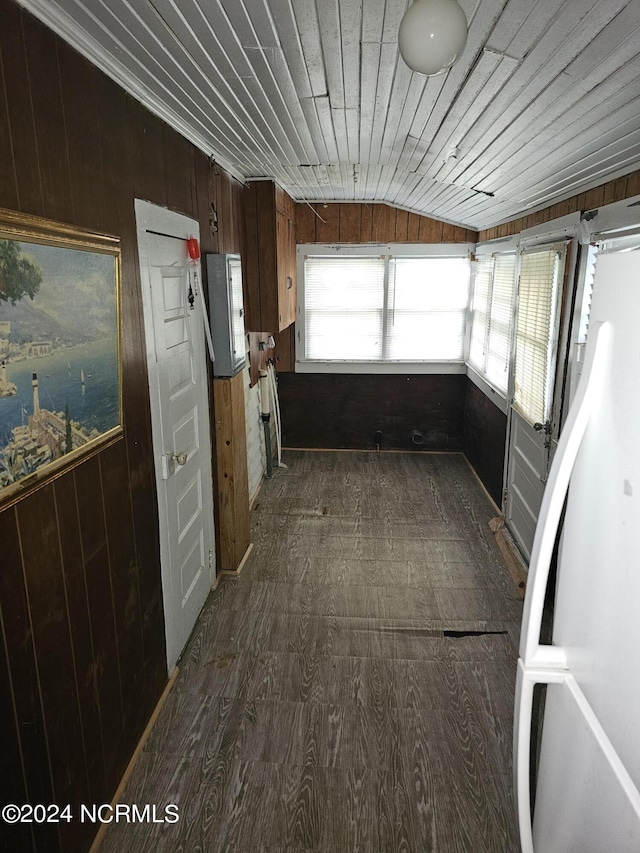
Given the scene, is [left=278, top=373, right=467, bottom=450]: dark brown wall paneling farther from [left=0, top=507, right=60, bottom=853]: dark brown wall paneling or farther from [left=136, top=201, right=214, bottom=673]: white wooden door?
[left=0, top=507, right=60, bottom=853]: dark brown wall paneling

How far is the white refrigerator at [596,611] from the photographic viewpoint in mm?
861

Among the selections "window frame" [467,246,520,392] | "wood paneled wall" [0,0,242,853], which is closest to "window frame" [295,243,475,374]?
"window frame" [467,246,520,392]

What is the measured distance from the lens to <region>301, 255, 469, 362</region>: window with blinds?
17.8 ft

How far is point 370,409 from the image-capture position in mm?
5773

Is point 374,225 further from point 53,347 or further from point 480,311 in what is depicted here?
point 53,347

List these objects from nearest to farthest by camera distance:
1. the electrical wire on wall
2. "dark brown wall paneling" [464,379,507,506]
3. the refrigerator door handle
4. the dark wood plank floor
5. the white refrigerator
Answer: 1. the white refrigerator
2. the refrigerator door handle
3. the dark wood plank floor
4. "dark brown wall paneling" [464,379,507,506]
5. the electrical wire on wall

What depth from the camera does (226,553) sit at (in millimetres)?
3416

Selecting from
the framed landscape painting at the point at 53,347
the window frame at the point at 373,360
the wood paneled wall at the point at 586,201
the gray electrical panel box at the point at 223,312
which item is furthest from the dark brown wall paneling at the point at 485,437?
the framed landscape painting at the point at 53,347

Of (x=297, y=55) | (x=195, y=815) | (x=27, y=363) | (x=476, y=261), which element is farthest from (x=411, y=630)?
(x=476, y=261)

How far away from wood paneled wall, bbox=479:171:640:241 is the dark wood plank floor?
2.12 meters

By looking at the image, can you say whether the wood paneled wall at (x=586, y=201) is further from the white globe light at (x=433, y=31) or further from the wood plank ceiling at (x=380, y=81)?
the white globe light at (x=433, y=31)

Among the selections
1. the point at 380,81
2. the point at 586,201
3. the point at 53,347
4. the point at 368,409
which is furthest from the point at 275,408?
the point at 53,347

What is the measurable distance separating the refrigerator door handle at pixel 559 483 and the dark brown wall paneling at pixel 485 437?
319 cm

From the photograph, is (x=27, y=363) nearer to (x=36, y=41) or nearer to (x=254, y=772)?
(x=36, y=41)
